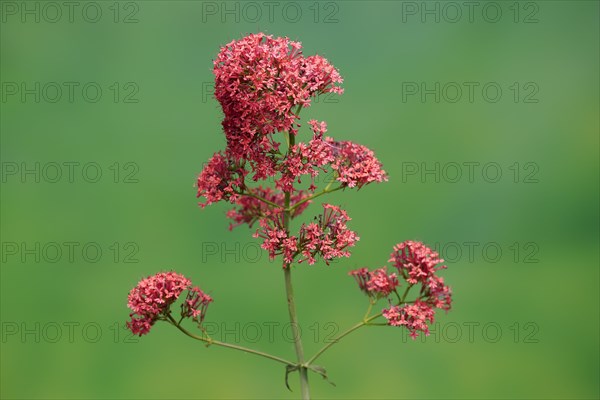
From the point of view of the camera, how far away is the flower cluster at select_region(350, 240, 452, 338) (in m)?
5.79

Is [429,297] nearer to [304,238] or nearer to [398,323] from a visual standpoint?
[398,323]

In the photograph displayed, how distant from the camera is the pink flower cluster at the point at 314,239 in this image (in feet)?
19.0

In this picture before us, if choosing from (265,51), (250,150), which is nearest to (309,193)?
(250,150)

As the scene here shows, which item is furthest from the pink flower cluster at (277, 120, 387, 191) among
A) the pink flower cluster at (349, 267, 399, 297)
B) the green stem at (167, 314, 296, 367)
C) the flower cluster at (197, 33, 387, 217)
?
the green stem at (167, 314, 296, 367)

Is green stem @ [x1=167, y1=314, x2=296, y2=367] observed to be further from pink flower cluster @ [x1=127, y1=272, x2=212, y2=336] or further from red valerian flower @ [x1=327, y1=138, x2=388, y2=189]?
red valerian flower @ [x1=327, y1=138, x2=388, y2=189]

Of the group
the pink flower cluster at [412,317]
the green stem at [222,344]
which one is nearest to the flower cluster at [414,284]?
the pink flower cluster at [412,317]

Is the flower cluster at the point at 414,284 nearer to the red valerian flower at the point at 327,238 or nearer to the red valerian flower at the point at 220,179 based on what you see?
the red valerian flower at the point at 327,238

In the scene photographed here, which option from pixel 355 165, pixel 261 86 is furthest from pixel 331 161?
pixel 261 86

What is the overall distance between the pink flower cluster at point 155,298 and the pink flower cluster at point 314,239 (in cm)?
57

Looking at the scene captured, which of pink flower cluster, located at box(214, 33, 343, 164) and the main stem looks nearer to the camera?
pink flower cluster, located at box(214, 33, 343, 164)

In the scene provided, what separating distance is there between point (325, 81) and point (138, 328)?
1.91m

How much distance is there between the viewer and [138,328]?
5777mm

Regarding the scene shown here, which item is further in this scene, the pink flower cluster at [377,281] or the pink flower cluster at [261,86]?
the pink flower cluster at [377,281]

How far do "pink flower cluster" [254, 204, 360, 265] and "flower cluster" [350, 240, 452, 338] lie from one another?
0.32 metres
